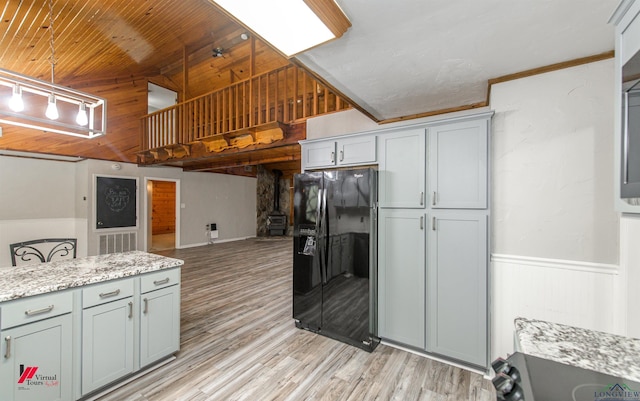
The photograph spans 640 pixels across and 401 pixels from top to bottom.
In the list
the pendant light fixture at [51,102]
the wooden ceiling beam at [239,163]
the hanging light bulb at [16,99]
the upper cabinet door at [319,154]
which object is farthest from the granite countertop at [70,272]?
the wooden ceiling beam at [239,163]

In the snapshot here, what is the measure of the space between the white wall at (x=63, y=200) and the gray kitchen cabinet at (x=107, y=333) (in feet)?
17.3

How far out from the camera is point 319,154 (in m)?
2.95

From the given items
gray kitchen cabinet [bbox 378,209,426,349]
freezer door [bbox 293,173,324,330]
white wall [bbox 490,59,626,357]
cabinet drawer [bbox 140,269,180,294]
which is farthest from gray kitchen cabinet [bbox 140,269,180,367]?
white wall [bbox 490,59,626,357]

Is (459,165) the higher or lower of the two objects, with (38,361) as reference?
higher

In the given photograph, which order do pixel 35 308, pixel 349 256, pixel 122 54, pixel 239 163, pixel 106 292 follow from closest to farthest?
pixel 35 308 < pixel 106 292 < pixel 349 256 < pixel 122 54 < pixel 239 163

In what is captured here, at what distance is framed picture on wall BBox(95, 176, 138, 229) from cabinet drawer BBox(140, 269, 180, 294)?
519 centimetres

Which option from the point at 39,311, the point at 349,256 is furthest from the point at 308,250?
the point at 39,311

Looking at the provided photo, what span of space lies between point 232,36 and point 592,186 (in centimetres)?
606

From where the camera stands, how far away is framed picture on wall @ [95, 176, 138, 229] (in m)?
5.88

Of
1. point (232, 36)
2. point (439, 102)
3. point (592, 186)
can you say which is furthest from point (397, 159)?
point (232, 36)

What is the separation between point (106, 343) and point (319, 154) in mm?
2407

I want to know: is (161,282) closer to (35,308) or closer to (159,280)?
(159,280)

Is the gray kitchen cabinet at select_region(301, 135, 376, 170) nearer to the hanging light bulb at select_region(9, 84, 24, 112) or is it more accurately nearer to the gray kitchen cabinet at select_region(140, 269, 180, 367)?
the gray kitchen cabinet at select_region(140, 269, 180, 367)

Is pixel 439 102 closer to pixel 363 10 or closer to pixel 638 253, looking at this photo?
pixel 363 10
